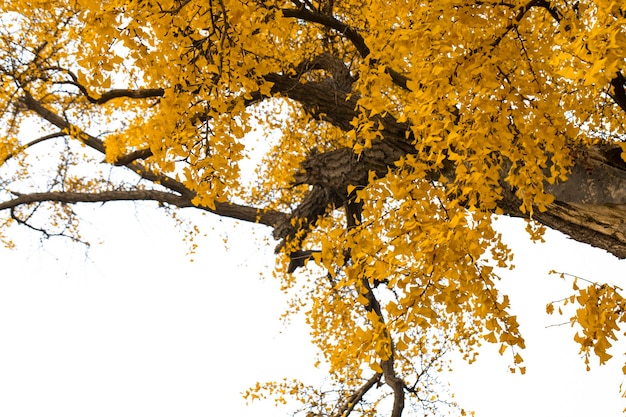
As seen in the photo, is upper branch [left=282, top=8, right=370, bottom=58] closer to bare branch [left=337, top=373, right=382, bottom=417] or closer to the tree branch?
the tree branch

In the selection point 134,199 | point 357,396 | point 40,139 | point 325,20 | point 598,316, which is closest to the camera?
point 598,316

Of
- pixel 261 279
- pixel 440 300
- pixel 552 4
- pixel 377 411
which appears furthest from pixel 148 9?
pixel 261 279

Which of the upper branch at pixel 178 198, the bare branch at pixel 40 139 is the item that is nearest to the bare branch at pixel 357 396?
the upper branch at pixel 178 198

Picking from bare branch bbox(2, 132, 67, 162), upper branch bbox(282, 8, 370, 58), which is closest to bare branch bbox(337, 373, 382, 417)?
upper branch bbox(282, 8, 370, 58)

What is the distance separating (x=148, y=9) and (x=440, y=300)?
2129 mm

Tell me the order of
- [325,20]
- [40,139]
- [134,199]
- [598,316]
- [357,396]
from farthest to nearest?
[134,199], [40,139], [357,396], [325,20], [598,316]

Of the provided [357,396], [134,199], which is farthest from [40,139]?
[357,396]

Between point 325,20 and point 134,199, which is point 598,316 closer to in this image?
point 325,20

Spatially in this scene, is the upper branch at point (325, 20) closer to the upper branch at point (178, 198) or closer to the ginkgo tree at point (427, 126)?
the ginkgo tree at point (427, 126)

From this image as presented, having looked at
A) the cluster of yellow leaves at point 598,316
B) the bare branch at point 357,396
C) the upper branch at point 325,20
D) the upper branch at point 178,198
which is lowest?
the cluster of yellow leaves at point 598,316

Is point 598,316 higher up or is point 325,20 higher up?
point 325,20

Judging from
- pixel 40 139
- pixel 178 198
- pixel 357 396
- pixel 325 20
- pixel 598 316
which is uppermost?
pixel 40 139

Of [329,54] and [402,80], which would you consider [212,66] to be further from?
[329,54]

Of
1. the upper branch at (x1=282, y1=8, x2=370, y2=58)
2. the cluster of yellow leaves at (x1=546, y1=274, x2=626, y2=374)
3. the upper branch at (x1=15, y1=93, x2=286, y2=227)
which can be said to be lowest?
the cluster of yellow leaves at (x1=546, y1=274, x2=626, y2=374)
